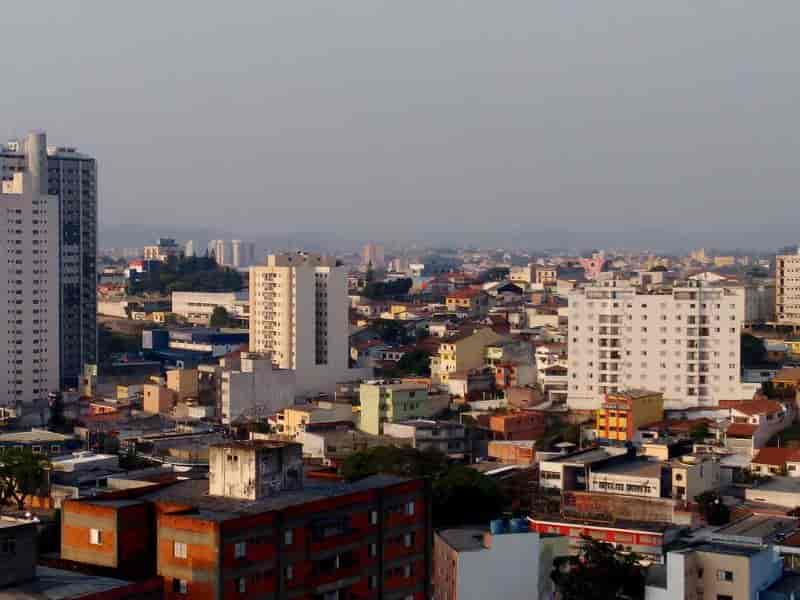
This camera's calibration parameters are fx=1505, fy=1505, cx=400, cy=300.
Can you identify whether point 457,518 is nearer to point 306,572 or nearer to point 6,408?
point 306,572

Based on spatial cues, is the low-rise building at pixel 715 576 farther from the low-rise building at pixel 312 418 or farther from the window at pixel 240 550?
the low-rise building at pixel 312 418

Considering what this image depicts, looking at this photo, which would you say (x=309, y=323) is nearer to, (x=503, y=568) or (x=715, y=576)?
(x=503, y=568)

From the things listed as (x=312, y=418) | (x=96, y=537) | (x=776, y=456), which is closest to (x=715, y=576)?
(x=96, y=537)

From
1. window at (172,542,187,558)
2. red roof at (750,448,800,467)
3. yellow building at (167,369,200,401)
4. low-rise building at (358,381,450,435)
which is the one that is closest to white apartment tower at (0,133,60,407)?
yellow building at (167,369,200,401)

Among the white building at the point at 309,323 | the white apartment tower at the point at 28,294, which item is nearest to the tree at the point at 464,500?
the white building at the point at 309,323

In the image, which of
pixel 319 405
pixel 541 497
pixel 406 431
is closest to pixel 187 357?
pixel 319 405

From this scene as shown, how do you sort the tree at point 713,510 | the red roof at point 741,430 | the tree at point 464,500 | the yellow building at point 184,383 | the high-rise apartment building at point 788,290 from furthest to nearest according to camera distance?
the high-rise apartment building at point 788,290 → the yellow building at point 184,383 → the red roof at point 741,430 → the tree at point 713,510 → the tree at point 464,500
